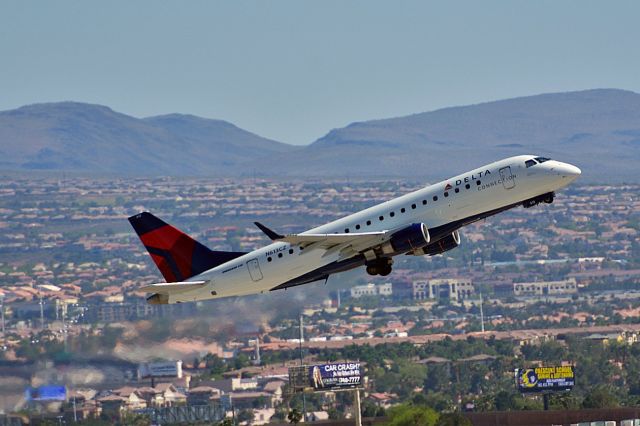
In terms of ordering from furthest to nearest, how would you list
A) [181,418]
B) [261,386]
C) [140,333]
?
[261,386]
[181,418]
[140,333]

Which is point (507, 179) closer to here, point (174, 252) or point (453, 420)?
point (174, 252)

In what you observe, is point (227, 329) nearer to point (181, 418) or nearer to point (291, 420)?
point (291, 420)

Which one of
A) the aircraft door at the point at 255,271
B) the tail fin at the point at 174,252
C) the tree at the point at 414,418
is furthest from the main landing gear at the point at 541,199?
the tree at the point at 414,418

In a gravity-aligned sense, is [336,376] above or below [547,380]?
above

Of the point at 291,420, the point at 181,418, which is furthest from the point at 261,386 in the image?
the point at 291,420

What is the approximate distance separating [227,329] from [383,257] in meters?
43.6

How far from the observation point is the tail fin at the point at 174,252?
277 feet

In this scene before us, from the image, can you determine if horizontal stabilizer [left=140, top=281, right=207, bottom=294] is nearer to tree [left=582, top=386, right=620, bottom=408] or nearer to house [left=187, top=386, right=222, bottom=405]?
tree [left=582, top=386, right=620, bottom=408]

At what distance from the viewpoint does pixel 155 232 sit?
282ft

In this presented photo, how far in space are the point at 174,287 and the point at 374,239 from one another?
33.4 ft

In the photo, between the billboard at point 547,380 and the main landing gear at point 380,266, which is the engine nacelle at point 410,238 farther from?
the billboard at point 547,380

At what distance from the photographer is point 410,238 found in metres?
77.4

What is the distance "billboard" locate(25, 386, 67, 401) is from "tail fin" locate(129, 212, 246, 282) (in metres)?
38.7

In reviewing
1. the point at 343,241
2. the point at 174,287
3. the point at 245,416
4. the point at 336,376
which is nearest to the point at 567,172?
the point at 343,241
